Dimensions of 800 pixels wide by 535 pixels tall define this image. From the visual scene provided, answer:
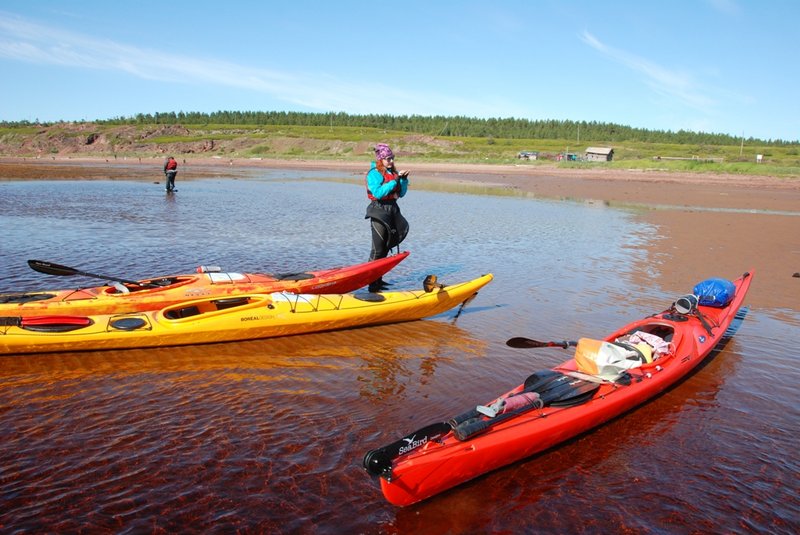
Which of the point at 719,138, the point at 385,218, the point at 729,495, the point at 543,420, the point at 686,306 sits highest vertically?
the point at 719,138

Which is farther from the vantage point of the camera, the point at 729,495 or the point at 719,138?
the point at 719,138

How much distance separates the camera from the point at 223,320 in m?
6.46

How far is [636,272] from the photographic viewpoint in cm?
1058

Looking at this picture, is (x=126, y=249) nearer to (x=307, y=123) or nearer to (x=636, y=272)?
(x=636, y=272)

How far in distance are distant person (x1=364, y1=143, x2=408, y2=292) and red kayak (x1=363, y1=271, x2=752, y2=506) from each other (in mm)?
3673

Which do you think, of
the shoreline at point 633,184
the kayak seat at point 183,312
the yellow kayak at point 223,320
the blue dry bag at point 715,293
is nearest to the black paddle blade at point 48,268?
the yellow kayak at point 223,320

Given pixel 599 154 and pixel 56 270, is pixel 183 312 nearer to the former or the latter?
pixel 56 270

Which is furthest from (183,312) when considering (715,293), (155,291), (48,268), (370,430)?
(715,293)

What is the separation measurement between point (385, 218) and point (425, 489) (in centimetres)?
540

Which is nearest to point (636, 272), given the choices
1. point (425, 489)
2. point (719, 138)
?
point (425, 489)

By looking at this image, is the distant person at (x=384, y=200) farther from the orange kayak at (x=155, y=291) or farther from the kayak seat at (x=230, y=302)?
the kayak seat at (x=230, y=302)

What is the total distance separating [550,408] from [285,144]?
252 ft

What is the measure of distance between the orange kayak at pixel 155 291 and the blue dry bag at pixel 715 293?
4499mm

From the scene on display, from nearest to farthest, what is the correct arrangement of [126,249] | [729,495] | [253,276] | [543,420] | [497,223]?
[729,495] → [543,420] → [253,276] → [126,249] → [497,223]
